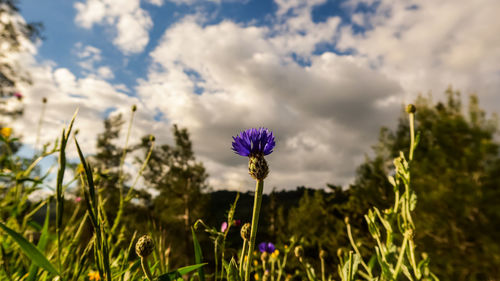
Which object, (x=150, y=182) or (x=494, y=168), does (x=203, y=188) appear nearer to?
(x=150, y=182)

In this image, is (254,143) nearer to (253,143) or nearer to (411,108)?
(253,143)

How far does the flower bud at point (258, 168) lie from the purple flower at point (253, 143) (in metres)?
0.03

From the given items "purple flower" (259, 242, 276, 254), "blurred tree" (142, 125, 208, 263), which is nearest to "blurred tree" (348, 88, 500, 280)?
"purple flower" (259, 242, 276, 254)

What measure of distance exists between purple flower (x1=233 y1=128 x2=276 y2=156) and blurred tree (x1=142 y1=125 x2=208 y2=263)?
57.7 feet

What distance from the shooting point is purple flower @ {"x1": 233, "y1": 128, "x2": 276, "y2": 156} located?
0.71m

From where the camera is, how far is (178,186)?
18859mm

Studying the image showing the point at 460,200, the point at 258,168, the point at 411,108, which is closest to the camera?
the point at 258,168

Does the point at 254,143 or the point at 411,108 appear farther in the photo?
the point at 411,108

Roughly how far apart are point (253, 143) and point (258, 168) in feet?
0.32

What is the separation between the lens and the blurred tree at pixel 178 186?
18172 mm

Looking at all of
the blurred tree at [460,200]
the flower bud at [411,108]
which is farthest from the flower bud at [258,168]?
the blurred tree at [460,200]

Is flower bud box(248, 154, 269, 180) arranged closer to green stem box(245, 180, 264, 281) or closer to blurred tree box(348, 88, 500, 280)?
green stem box(245, 180, 264, 281)

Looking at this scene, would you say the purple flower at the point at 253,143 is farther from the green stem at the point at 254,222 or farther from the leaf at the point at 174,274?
the leaf at the point at 174,274

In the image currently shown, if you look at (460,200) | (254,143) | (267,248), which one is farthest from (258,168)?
(460,200)
